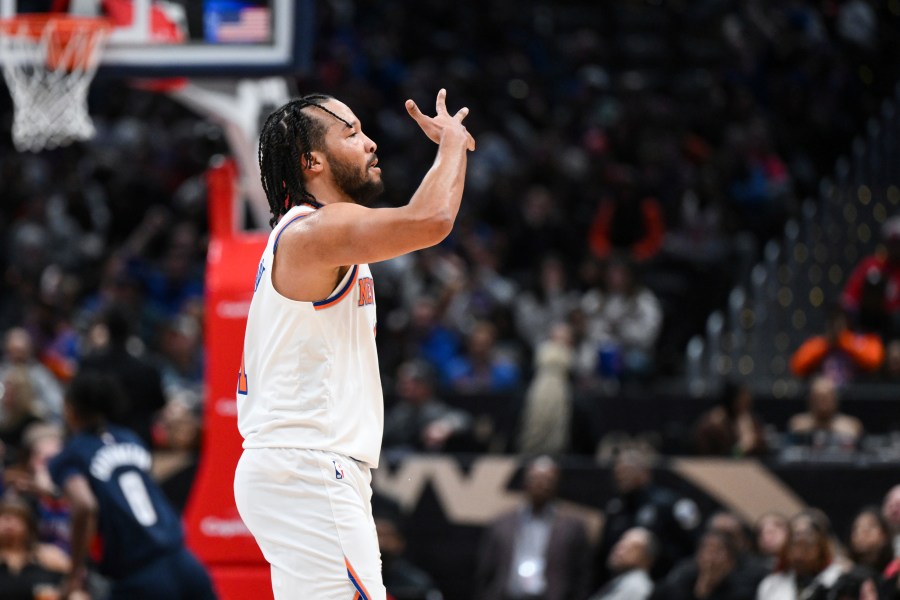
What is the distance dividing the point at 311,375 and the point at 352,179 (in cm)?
59

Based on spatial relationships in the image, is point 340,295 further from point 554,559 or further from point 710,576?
point 554,559

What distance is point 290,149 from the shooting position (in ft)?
13.9

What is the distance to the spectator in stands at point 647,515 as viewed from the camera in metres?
9.66

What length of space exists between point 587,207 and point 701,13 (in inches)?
191

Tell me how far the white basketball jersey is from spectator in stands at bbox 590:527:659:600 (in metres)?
5.51

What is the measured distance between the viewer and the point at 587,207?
1520cm

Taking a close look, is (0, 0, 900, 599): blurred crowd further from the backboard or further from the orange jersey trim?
the orange jersey trim

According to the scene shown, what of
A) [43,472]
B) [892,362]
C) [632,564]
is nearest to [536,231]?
[892,362]

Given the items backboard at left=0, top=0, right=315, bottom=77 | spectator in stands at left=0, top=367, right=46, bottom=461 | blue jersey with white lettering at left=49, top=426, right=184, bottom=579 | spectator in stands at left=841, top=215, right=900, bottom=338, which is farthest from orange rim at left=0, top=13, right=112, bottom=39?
spectator in stands at left=841, top=215, right=900, bottom=338

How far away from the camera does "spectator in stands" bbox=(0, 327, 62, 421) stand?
11.3m

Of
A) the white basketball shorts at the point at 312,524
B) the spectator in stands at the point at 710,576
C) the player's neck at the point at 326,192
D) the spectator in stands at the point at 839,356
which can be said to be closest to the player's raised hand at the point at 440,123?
the player's neck at the point at 326,192

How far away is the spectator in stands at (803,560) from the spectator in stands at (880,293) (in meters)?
4.44

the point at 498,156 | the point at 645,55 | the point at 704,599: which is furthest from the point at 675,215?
the point at 704,599

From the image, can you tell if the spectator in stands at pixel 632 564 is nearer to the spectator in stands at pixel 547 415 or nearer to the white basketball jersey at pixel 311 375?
the spectator in stands at pixel 547 415
